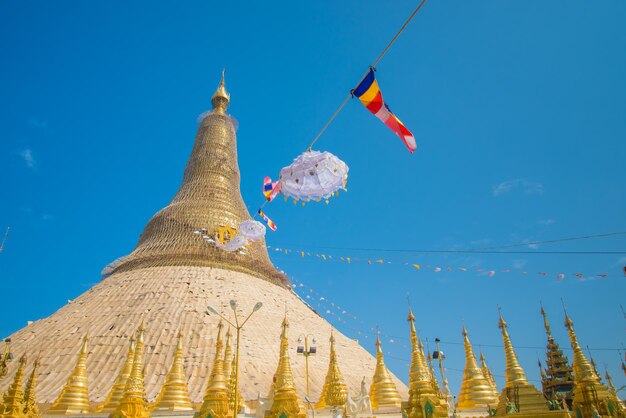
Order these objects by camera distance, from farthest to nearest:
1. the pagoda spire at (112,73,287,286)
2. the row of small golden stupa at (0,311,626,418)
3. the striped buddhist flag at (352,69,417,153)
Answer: the pagoda spire at (112,73,287,286) → the row of small golden stupa at (0,311,626,418) → the striped buddhist flag at (352,69,417,153)

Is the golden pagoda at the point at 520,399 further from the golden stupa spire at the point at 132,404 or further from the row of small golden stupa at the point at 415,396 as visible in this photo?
the golden stupa spire at the point at 132,404

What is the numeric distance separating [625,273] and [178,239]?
34.0 metres

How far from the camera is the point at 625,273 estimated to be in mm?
14195

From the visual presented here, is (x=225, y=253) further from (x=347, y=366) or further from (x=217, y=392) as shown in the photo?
(x=217, y=392)

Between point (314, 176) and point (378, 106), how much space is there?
3416 mm

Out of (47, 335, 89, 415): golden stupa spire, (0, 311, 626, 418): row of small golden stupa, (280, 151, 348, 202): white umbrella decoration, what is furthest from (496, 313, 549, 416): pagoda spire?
(47, 335, 89, 415): golden stupa spire

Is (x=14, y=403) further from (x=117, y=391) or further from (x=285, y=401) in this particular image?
(x=285, y=401)

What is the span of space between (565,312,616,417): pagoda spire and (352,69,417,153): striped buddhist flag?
9098 millimetres

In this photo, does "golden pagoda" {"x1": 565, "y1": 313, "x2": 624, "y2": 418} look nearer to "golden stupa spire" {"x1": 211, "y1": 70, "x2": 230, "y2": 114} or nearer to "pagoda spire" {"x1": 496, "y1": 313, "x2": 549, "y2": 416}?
"pagoda spire" {"x1": 496, "y1": 313, "x2": 549, "y2": 416}

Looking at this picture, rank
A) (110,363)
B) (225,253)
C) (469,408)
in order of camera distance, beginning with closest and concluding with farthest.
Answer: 1. (469,408)
2. (110,363)
3. (225,253)

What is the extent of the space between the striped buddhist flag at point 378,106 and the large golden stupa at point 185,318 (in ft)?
35.8

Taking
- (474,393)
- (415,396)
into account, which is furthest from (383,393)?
(415,396)

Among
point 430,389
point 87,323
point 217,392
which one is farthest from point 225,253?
point 430,389

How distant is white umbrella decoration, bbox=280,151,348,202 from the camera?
13.3 metres
